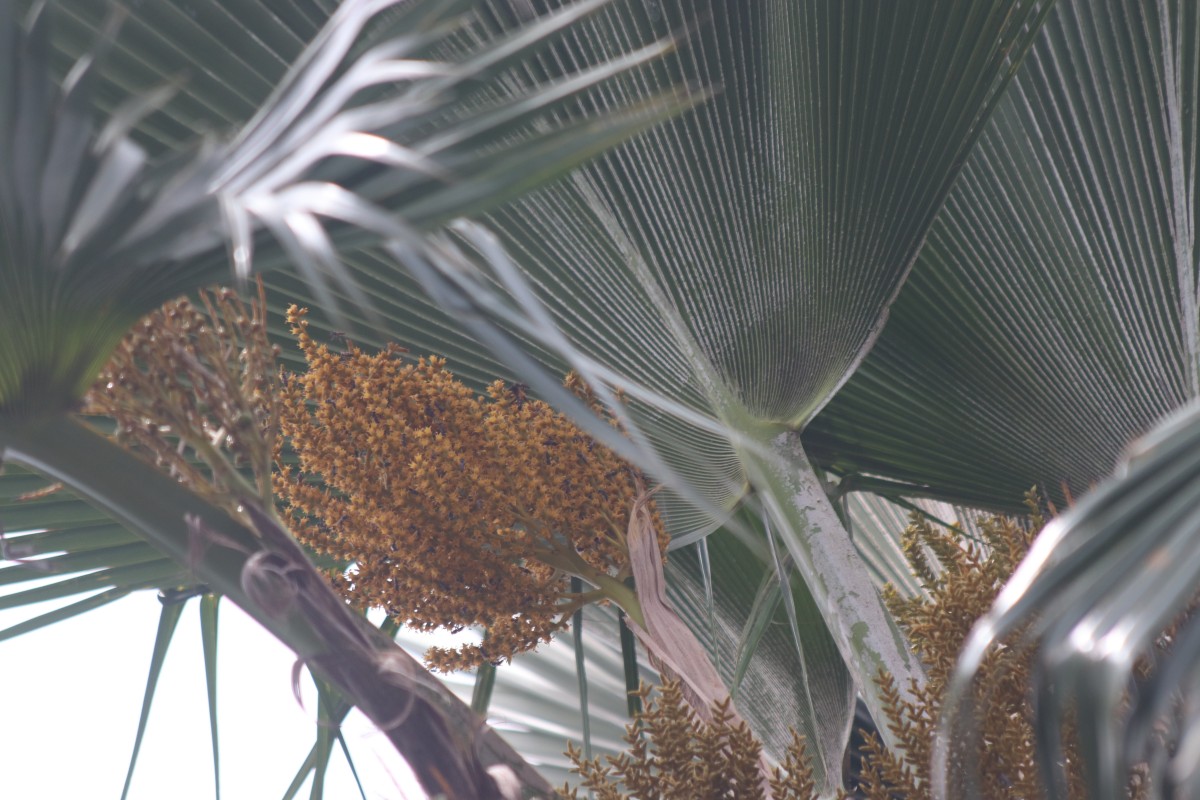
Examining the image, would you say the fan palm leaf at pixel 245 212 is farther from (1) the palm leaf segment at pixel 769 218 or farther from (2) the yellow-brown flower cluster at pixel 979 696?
(1) the palm leaf segment at pixel 769 218

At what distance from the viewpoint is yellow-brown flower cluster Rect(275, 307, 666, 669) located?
1.41m

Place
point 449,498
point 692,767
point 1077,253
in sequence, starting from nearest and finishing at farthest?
point 692,767, point 449,498, point 1077,253

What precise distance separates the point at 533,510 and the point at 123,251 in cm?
76

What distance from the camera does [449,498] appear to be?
4.65 feet

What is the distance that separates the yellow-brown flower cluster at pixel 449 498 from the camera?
1405mm

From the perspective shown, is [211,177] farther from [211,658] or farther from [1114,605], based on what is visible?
[211,658]

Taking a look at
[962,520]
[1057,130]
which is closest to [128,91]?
[1057,130]

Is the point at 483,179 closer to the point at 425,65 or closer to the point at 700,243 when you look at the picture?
the point at 425,65

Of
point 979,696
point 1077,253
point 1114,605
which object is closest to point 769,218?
point 1077,253

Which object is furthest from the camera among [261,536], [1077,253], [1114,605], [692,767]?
[1077,253]

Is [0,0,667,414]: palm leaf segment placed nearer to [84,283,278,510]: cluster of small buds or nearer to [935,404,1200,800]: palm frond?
[84,283,278,510]: cluster of small buds

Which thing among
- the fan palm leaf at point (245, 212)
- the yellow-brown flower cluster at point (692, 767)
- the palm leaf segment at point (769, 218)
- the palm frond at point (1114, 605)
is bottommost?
the palm frond at point (1114, 605)

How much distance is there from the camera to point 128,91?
1689 mm


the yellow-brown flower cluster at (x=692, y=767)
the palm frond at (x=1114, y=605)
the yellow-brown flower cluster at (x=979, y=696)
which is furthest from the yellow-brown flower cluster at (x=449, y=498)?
the palm frond at (x=1114, y=605)
